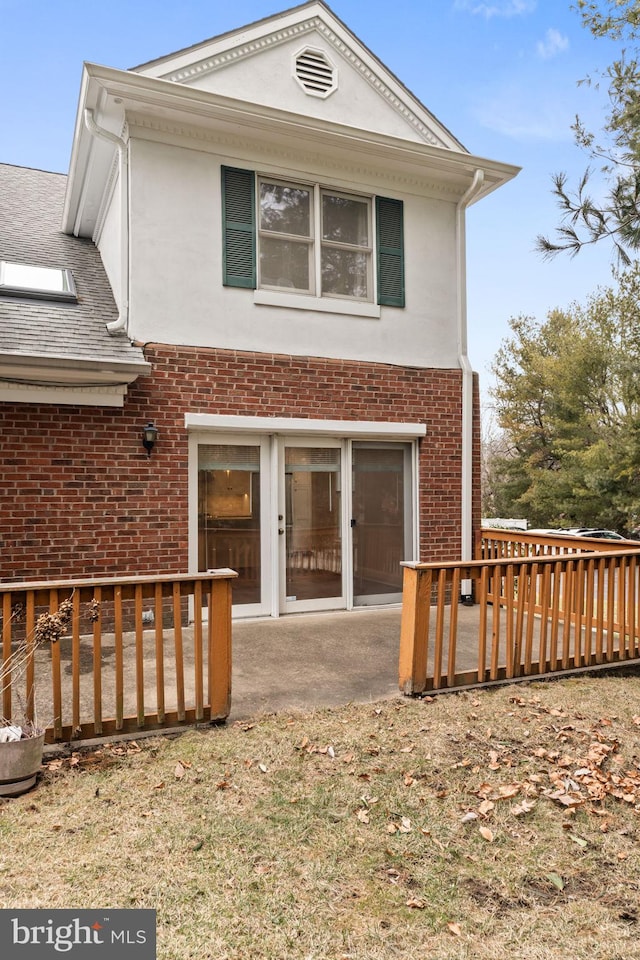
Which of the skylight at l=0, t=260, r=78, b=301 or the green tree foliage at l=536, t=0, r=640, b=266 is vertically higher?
the green tree foliage at l=536, t=0, r=640, b=266

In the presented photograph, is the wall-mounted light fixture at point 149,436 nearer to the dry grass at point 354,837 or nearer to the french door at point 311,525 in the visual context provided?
the french door at point 311,525

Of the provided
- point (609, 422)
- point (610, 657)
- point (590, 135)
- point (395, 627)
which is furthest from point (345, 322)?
point (609, 422)

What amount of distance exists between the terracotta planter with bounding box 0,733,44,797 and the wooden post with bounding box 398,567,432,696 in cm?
258

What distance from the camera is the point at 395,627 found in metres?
6.75

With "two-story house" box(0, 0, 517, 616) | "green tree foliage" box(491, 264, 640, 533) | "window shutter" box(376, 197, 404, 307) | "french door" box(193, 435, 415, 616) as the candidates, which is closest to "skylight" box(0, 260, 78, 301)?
"two-story house" box(0, 0, 517, 616)

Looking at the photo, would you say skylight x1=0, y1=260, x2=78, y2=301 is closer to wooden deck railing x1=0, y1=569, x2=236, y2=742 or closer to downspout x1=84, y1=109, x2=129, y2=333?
downspout x1=84, y1=109, x2=129, y2=333

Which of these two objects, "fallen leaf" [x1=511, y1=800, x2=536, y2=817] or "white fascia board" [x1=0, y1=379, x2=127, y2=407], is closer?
"fallen leaf" [x1=511, y1=800, x2=536, y2=817]

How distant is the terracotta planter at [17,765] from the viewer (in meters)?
3.22

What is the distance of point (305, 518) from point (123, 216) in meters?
3.91

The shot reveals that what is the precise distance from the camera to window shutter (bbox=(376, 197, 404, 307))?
764 centimetres

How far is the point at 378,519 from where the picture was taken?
25.4 ft

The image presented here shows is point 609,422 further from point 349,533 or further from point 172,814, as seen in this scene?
point 172,814

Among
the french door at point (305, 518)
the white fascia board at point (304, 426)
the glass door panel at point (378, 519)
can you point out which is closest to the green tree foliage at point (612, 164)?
the white fascia board at point (304, 426)

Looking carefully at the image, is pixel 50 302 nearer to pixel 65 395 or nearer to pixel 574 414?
pixel 65 395
